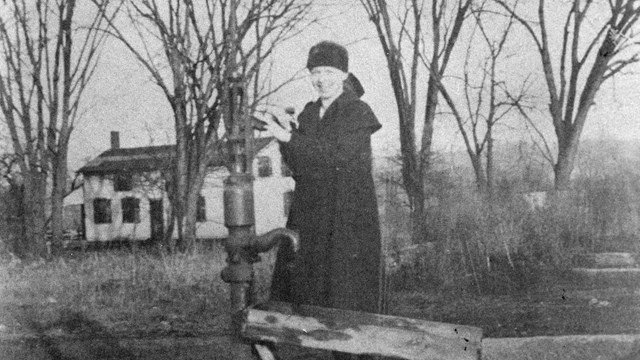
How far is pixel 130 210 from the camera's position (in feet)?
142

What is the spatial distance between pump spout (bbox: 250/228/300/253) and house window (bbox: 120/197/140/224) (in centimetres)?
4115

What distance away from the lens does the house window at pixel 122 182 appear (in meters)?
43.8

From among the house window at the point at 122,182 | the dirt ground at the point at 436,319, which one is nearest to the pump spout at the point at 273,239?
the dirt ground at the point at 436,319

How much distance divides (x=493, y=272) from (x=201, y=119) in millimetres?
5789

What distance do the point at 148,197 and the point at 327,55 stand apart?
4020 centimetres

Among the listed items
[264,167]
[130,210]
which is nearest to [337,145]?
[264,167]

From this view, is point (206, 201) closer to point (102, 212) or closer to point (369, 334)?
point (102, 212)

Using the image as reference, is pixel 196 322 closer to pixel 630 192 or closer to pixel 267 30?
pixel 267 30

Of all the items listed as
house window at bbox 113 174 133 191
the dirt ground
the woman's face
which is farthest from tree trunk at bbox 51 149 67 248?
house window at bbox 113 174 133 191

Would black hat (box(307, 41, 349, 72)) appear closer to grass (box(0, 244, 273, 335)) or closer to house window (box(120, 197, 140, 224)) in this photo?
grass (box(0, 244, 273, 335))

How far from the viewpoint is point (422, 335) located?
292cm

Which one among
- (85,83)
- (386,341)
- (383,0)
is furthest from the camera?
(383,0)

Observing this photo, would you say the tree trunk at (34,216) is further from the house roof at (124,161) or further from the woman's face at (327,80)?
the house roof at (124,161)

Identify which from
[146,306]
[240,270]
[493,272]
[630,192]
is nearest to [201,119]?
[146,306]
